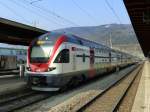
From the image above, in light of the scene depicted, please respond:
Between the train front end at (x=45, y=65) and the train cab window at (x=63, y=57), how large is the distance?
0.15 m

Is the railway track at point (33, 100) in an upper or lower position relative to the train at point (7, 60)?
lower

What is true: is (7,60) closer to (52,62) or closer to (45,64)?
(45,64)

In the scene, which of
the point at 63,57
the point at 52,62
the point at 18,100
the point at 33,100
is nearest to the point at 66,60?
the point at 63,57

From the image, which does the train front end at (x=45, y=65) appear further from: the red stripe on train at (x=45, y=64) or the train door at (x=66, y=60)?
the train door at (x=66, y=60)

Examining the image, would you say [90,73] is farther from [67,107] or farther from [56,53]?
[67,107]

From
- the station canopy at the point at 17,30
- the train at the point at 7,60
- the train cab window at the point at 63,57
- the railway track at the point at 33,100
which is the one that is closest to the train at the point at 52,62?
the train cab window at the point at 63,57

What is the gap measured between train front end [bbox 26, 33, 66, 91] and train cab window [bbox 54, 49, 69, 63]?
0.15 meters

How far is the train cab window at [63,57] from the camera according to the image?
52.1 ft

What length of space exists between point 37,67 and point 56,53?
1.16m

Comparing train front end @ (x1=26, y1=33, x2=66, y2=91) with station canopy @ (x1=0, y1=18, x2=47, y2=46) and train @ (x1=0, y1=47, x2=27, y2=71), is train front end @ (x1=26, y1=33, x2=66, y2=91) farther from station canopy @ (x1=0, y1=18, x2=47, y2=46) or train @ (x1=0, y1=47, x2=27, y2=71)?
train @ (x1=0, y1=47, x2=27, y2=71)

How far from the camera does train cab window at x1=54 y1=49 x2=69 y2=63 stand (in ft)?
52.1

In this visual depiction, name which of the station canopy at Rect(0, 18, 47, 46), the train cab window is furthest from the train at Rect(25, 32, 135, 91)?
the station canopy at Rect(0, 18, 47, 46)

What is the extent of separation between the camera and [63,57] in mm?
16312

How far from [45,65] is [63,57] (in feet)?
3.47
